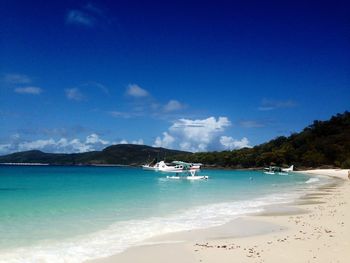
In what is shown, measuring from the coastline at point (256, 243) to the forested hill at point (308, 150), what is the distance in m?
107

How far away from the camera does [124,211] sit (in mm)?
22766

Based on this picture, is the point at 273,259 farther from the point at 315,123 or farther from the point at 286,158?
the point at 315,123

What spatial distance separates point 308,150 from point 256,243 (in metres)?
145

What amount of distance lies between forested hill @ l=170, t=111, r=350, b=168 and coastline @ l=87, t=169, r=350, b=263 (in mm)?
106851

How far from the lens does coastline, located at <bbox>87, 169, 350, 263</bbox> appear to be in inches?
430

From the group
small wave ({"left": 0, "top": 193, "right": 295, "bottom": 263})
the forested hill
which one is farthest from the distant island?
small wave ({"left": 0, "top": 193, "right": 295, "bottom": 263})

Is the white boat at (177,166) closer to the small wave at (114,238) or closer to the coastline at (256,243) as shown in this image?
the small wave at (114,238)

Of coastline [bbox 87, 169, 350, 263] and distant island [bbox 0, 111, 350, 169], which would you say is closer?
coastline [bbox 87, 169, 350, 263]

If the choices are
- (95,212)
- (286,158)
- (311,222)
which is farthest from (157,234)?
(286,158)

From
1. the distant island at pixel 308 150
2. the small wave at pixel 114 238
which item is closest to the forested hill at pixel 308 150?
the distant island at pixel 308 150

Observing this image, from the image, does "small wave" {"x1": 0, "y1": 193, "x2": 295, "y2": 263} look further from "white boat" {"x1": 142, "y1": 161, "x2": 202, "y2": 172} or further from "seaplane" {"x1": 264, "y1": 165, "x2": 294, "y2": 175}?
"seaplane" {"x1": 264, "y1": 165, "x2": 294, "y2": 175}

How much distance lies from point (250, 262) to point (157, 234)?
5500 millimetres

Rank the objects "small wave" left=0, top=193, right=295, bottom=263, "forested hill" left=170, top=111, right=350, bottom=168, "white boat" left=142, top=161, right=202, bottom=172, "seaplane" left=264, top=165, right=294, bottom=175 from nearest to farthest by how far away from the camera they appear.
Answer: "small wave" left=0, top=193, right=295, bottom=263 < "white boat" left=142, top=161, right=202, bottom=172 < "seaplane" left=264, top=165, right=294, bottom=175 < "forested hill" left=170, top=111, right=350, bottom=168

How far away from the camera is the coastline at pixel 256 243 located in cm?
1093
